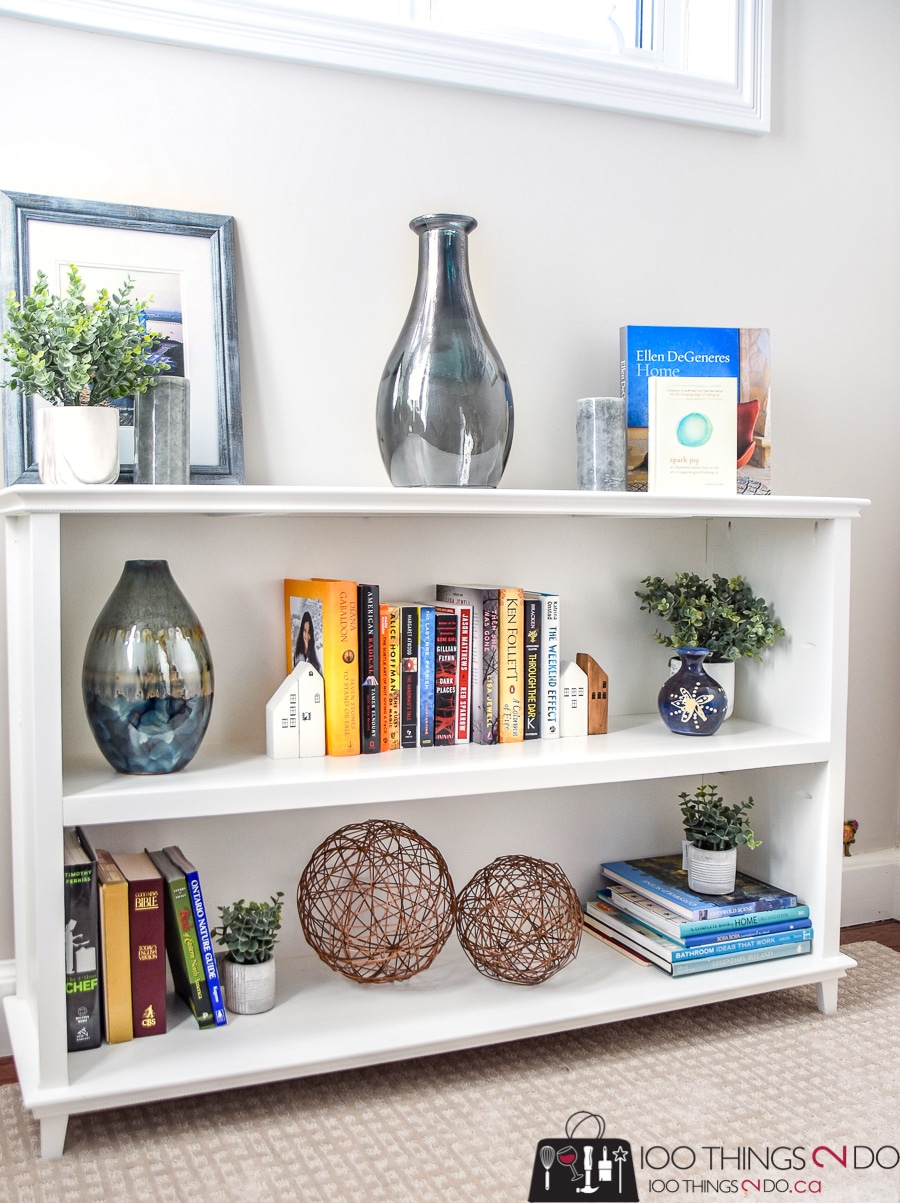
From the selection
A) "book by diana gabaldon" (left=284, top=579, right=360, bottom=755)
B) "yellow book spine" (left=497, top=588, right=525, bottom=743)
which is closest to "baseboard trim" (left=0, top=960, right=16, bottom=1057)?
"book by diana gabaldon" (left=284, top=579, right=360, bottom=755)

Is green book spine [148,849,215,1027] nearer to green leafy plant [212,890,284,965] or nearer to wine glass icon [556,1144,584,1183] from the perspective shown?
green leafy plant [212,890,284,965]

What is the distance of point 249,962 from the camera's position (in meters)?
1.59

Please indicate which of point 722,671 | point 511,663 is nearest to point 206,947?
point 511,663

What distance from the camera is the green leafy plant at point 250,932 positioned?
1579 mm

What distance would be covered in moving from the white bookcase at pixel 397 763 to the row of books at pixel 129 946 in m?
0.04

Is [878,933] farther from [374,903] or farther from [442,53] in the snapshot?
[442,53]

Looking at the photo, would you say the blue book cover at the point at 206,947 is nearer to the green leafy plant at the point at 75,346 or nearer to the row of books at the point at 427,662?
the row of books at the point at 427,662

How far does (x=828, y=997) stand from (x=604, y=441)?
39.3 inches

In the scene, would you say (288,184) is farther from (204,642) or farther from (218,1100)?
(218,1100)

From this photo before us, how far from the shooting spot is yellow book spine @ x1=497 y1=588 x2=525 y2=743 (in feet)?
5.74

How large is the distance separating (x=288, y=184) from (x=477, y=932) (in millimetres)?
1229

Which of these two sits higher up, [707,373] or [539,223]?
[539,223]

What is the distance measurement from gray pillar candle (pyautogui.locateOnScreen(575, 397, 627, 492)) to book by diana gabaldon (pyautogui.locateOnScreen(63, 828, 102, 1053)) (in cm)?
98

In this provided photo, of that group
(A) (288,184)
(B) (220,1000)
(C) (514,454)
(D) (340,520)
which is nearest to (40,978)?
(B) (220,1000)
